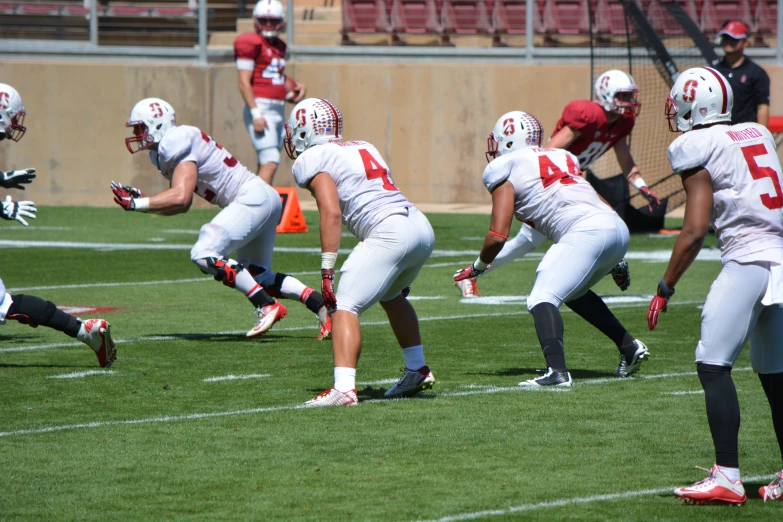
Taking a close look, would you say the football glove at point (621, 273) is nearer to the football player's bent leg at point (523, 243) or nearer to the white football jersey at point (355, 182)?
the white football jersey at point (355, 182)

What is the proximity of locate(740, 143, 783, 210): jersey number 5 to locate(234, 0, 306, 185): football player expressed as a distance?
10.5 m

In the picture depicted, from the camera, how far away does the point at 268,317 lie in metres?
8.55

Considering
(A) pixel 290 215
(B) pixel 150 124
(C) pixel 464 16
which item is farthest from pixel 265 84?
(B) pixel 150 124

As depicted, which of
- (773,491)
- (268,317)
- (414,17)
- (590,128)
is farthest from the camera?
(414,17)

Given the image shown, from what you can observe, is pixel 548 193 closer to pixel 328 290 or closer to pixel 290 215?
pixel 328 290

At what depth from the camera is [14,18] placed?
19250mm

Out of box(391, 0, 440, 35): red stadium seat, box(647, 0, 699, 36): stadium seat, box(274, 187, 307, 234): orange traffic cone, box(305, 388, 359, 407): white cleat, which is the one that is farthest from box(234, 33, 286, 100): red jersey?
box(305, 388, 359, 407): white cleat

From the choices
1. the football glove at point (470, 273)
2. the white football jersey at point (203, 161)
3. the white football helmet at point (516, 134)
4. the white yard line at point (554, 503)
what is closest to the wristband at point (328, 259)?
the football glove at point (470, 273)

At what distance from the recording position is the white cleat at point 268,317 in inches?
336

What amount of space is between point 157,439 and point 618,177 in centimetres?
994

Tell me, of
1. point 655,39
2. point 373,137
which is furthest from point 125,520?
point 373,137

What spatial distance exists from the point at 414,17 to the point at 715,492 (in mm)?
14770

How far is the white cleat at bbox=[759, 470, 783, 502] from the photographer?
477 cm

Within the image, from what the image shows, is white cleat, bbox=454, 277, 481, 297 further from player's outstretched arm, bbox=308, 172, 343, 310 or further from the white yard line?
the white yard line
